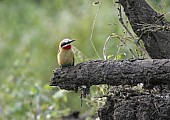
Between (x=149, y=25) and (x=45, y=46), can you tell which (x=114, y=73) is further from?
(x=45, y=46)

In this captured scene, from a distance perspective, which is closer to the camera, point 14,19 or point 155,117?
point 155,117

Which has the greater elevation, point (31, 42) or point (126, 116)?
point (31, 42)

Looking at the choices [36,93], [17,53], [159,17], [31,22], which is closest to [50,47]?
[17,53]

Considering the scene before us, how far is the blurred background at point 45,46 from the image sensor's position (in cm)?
588

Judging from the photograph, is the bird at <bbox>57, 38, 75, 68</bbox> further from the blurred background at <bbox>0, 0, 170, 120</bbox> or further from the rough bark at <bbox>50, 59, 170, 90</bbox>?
the blurred background at <bbox>0, 0, 170, 120</bbox>

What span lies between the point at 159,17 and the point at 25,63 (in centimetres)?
328

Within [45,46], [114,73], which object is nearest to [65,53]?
[114,73]

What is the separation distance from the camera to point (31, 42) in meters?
10.2

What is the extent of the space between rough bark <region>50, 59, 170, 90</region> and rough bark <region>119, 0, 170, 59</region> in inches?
14.8

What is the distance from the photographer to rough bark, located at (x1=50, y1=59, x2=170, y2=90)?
3.60 meters

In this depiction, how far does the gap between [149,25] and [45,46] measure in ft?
18.7

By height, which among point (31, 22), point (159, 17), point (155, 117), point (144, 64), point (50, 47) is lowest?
point (155, 117)

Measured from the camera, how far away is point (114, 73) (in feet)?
12.2

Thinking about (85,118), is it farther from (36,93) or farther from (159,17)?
(159,17)
